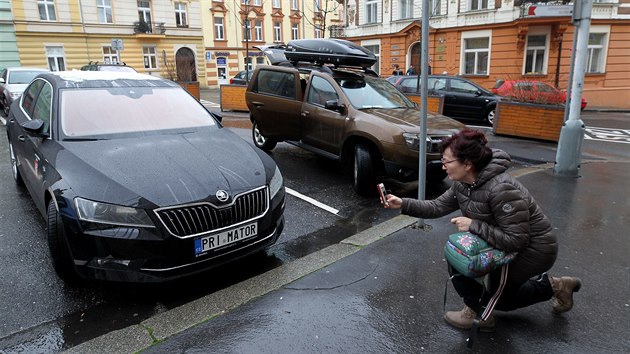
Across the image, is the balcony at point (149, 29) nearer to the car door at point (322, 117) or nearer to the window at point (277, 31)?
the window at point (277, 31)

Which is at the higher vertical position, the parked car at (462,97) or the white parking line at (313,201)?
the parked car at (462,97)

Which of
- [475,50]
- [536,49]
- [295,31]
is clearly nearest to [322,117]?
[536,49]

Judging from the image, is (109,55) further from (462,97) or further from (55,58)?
(462,97)

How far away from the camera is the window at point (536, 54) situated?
69.8 ft

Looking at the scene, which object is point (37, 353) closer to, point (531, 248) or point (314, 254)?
point (314, 254)

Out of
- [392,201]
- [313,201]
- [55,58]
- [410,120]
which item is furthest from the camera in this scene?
[55,58]

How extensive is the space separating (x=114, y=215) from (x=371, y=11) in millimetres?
27428

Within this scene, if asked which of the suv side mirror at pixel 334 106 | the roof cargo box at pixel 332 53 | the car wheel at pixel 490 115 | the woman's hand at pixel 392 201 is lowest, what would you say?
the car wheel at pixel 490 115

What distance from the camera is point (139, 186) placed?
3287mm

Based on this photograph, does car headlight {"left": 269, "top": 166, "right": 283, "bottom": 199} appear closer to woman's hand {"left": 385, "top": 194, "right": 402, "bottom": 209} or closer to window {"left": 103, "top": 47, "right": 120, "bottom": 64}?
woman's hand {"left": 385, "top": 194, "right": 402, "bottom": 209}

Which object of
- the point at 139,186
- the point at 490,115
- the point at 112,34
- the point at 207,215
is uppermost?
the point at 112,34

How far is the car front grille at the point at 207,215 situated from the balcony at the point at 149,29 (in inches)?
1472

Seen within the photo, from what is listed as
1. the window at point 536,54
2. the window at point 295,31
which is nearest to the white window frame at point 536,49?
the window at point 536,54

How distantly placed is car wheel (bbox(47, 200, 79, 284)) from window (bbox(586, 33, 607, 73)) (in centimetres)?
2393
